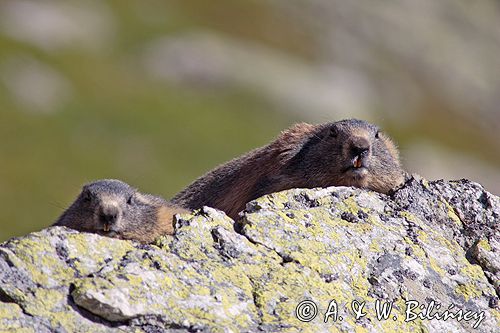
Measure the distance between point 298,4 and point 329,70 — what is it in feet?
78.1

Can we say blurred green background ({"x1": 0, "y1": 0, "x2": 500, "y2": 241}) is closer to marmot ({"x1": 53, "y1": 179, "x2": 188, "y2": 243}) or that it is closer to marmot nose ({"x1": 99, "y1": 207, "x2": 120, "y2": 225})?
marmot ({"x1": 53, "y1": 179, "x2": 188, "y2": 243})

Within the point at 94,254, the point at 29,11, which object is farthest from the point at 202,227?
the point at 29,11

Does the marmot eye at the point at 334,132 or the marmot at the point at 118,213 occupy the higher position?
the marmot eye at the point at 334,132

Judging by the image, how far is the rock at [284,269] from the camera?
8438mm

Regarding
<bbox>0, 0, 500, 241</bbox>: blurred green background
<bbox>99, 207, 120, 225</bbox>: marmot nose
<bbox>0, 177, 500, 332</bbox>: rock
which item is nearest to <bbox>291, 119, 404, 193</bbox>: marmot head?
A: <bbox>0, 177, 500, 332</bbox>: rock

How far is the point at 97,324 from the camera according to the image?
8.27 m

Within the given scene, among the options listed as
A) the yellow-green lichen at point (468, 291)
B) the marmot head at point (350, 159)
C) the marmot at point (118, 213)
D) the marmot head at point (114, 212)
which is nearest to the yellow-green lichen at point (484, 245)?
the yellow-green lichen at point (468, 291)

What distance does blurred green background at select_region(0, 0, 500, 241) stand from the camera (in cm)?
6084

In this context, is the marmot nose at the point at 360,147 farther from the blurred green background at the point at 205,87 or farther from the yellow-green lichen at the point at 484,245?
the blurred green background at the point at 205,87

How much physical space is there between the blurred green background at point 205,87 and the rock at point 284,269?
39.9 m

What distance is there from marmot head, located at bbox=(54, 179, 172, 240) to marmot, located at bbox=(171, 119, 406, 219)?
1370 millimetres

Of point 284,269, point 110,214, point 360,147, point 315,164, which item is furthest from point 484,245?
point 110,214

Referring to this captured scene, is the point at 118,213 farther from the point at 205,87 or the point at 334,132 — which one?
the point at 205,87

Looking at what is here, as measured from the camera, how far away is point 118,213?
1195 centimetres
